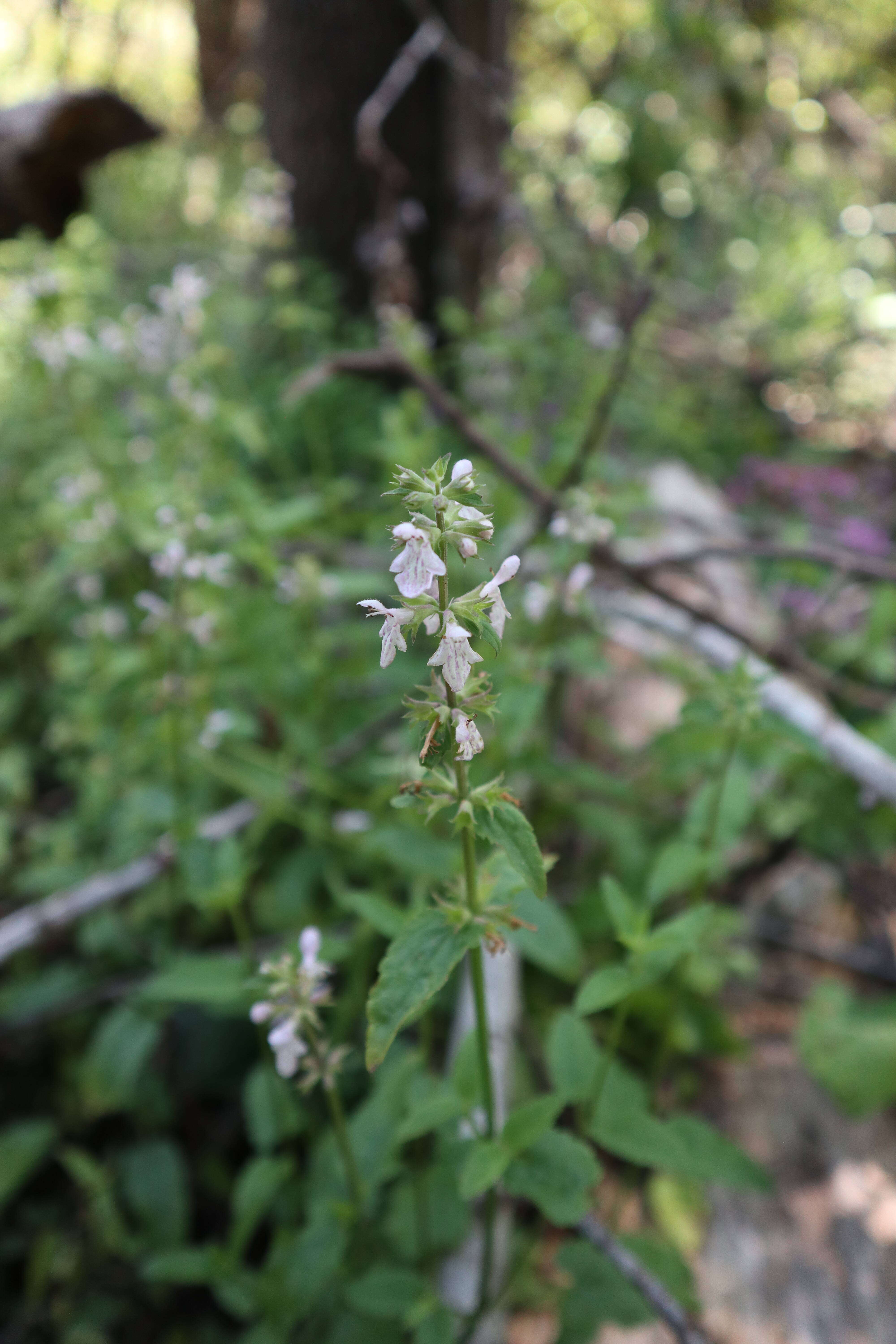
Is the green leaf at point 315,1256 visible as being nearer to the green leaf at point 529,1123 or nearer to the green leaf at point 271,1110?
the green leaf at point 271,1110

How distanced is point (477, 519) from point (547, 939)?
1168 millimetres

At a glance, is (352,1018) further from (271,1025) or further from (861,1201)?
(861,1201)

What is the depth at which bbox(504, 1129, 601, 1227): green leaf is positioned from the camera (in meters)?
1.20

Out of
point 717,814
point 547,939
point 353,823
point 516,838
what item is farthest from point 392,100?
point 516,838

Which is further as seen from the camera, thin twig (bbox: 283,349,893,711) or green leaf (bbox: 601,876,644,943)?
thin twig (bbox: 283,349,893,711)

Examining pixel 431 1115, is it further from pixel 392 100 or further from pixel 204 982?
pixel 392 100

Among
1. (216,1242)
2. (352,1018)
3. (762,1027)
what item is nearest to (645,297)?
(352,1018)

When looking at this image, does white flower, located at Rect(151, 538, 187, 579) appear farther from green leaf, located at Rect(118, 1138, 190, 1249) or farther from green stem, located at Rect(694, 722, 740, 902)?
green leaf, located at Rect(118, 1138, 190, 1249)

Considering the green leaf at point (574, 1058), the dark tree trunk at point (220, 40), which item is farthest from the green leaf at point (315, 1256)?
the dark tree trunk at point (220, 40)

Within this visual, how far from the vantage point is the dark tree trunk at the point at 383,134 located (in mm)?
4004

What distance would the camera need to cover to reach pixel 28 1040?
2387 mm

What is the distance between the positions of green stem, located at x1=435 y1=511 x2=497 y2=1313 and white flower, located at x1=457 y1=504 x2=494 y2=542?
0.02m

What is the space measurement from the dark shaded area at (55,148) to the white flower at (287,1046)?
10.0ft

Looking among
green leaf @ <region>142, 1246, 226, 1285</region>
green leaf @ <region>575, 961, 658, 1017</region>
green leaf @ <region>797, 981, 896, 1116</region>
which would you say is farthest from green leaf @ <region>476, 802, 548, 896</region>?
green leaf @ <region>797, 981, 896, 1116</region>
